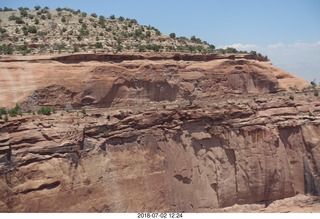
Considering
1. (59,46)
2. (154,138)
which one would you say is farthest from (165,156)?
(59,46)

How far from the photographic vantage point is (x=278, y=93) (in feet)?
76.7

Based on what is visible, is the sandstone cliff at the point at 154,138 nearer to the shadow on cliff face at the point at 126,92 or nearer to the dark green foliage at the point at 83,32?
the shadow on cliff face at the point at 126,92

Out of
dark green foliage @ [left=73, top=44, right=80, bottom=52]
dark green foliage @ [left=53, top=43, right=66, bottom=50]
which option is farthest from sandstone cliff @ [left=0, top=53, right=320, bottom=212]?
dark green foliage @ [left=53, top=43, right=66, bottom=50]

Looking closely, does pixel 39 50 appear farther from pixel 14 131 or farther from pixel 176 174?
pixel 176 174

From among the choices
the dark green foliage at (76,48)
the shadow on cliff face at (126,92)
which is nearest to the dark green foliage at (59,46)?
the dark green foliage at (76,48)

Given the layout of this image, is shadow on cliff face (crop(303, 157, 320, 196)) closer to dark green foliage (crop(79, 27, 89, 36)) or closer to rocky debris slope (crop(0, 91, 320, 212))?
rocky debris slope (crop(0, 91, 320, 212))

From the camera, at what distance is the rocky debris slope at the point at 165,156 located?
14258 millimetres

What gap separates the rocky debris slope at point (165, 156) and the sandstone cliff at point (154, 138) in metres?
0.05

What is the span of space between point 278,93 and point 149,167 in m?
10.5

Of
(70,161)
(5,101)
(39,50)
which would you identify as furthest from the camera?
(39,50)

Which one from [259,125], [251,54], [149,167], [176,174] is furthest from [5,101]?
[251,54]

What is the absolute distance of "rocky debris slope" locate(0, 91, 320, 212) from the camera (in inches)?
561

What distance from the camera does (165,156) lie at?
57.9 ft

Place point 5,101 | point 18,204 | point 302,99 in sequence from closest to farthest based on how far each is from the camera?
point 18,204
point 5,101
point 302,99
